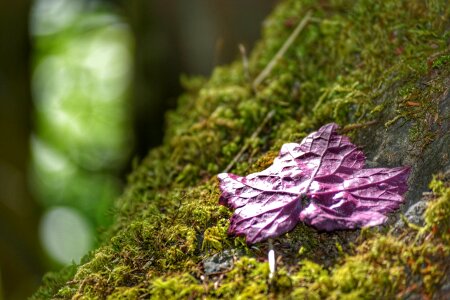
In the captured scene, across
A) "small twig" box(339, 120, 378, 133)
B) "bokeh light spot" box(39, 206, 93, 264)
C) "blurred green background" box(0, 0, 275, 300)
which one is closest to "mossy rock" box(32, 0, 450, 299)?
"small twig" box(339, 120, 378, 133)

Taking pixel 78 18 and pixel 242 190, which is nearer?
pixel 242 190

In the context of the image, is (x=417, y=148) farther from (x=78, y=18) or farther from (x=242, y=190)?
(x=78, y=18)

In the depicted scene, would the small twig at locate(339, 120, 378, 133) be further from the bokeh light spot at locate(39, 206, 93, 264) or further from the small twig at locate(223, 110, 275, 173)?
the bokeh light spot at locate(39, 206, 93, 264)

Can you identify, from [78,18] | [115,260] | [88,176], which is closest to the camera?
[115,260]

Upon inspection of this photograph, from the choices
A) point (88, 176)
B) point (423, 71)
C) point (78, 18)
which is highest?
point (423, 71)

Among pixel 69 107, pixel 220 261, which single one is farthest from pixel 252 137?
pixel 69 107

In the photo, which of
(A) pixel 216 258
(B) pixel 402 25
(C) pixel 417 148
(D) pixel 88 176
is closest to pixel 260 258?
(A) pixel 216 258

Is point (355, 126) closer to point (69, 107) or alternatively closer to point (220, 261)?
point (220, 261)
